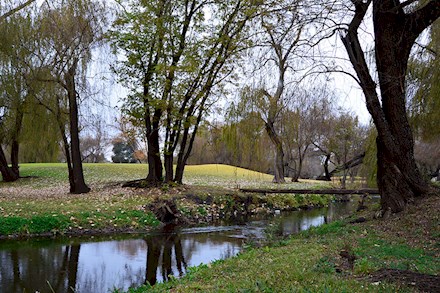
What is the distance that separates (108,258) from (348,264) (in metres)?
5.66

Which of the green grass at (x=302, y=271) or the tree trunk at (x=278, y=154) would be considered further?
the tree trunk at (x=278, y=154)

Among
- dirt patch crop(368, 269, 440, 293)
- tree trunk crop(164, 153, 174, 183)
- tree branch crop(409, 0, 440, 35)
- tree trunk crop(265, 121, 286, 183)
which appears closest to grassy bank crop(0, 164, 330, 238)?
tree trunk crop(164, 153, 174, 183)

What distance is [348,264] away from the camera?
593cm

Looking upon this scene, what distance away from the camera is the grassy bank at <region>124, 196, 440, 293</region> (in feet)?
15.3

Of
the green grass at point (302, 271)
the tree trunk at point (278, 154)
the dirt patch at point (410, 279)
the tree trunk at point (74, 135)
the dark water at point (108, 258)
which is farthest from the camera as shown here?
the tree trunk at point (278, 154)

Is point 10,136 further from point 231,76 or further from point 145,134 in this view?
point 231,76

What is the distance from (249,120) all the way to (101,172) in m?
13.6

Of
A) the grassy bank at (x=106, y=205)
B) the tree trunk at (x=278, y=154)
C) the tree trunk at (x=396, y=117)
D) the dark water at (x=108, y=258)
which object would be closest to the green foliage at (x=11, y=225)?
the grassy bank at (x=106, y=205)

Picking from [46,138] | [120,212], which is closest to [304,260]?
[120,212]

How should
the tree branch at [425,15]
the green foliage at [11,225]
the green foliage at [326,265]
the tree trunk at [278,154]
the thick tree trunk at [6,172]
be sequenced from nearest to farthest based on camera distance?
the green foliage at [326,265] < the tree branch at [425,15] < the green foliage at [11,225] < the thick tree trunk at [6,172] < the tree trunk at [278,154]

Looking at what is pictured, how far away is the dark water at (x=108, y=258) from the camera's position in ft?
25.4

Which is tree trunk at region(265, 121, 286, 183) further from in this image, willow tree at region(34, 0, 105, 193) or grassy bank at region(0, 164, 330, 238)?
willow tree at region(34, 0, 105, 193)

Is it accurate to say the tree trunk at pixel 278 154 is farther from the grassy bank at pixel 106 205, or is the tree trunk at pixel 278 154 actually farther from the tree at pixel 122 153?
the tree at pixel 122 153

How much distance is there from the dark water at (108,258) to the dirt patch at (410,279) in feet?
14.0
